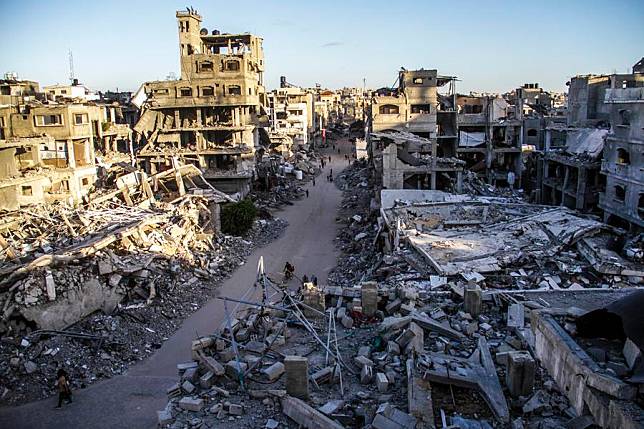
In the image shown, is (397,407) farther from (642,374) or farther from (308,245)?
(308,245)

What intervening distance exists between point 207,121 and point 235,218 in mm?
11696

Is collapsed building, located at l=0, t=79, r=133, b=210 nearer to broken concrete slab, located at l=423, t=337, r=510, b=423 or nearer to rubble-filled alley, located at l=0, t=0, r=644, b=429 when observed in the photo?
rubble-filled alley, located at l=0, t=0, r=644, b=429

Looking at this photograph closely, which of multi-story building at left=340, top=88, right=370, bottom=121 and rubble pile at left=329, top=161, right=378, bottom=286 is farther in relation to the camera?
multi-story building at left=340, top=88, right=370, bottom=121

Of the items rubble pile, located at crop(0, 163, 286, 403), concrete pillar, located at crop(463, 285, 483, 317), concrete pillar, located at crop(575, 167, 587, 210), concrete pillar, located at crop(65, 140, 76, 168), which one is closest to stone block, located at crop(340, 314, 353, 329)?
concrete pillar, located at crop(463, 285, 483, 317)

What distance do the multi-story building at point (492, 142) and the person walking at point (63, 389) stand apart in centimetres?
3559

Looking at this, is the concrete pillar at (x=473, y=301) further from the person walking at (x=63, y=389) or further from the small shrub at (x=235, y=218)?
the small shrub at (x=235, y=218)

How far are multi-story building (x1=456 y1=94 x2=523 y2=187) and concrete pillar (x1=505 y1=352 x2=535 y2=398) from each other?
118 ft

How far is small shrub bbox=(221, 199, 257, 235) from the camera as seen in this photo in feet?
104

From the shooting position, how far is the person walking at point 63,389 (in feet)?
46.4

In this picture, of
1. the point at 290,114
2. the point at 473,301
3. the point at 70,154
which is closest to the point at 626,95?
the point at 473,301

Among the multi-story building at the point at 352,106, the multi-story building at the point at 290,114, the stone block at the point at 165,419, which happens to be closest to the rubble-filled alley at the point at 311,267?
the stone block at the point at 165,419

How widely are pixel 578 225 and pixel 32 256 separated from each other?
67.0ft

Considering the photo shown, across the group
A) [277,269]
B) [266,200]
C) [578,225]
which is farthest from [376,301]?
[266,200]

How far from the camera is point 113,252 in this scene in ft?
70.2
